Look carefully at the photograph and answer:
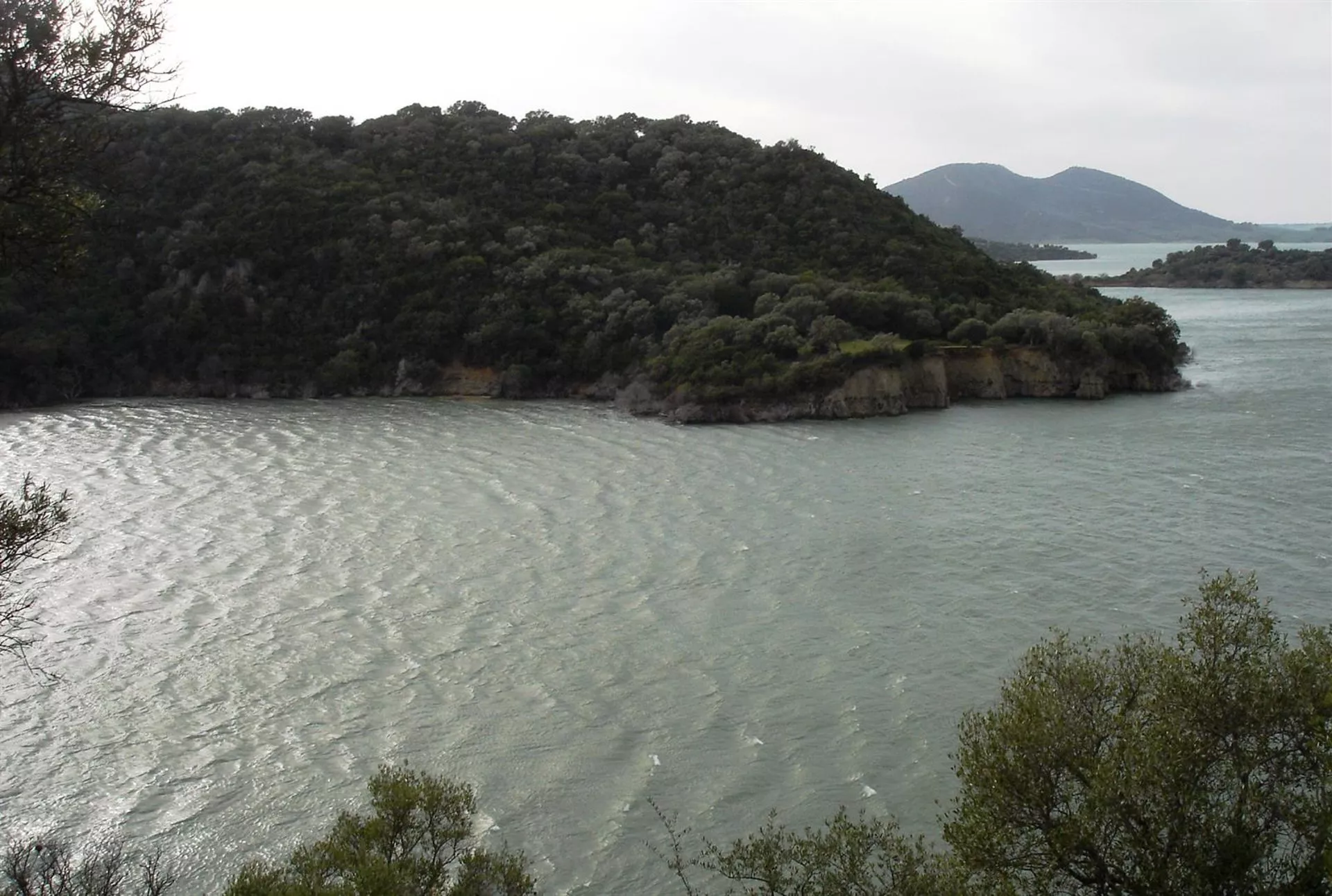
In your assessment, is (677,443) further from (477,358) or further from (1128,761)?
(1128,761)

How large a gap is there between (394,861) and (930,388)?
37.7 m

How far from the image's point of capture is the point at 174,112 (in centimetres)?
6069

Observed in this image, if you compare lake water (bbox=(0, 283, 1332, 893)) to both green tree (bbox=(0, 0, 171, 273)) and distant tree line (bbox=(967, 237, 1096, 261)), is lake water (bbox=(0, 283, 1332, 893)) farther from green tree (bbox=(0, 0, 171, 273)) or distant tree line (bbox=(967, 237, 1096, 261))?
distant tree line (bbox=(967, 237, 1096, 261))

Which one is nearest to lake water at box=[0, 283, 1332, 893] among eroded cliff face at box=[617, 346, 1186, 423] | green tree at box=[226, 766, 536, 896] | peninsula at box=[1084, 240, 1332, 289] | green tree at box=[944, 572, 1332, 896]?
eroded cliff face at box=[617, 346, 1186, 423]

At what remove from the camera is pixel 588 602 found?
20828 mm

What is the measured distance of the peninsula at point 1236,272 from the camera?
10969 centimetres

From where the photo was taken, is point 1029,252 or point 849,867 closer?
point 849,867

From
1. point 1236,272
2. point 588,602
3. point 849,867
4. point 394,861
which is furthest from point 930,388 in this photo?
point 1236,272

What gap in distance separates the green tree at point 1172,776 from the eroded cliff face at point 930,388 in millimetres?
30889

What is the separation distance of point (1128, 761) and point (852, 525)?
56.3 feet

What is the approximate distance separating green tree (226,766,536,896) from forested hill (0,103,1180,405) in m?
32.7

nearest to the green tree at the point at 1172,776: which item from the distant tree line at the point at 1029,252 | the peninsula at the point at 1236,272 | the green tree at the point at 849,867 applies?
the green tree at the point at 849,867

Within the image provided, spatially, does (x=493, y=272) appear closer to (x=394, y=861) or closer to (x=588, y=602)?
(x=588, y=602)

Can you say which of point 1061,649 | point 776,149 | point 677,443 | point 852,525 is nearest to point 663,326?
point 677,443
